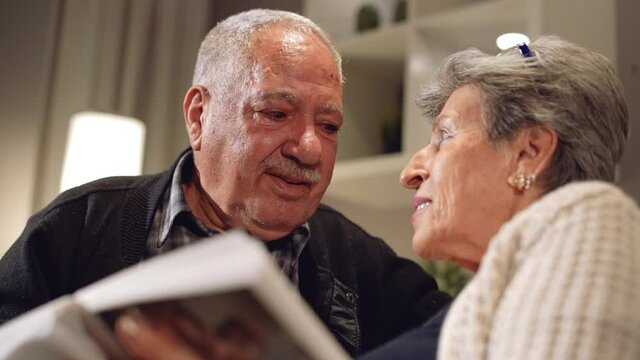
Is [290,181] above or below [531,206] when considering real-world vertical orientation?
below

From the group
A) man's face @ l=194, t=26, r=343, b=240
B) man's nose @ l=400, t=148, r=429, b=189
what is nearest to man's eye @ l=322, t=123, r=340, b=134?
man's face @ l=194, t=26, r=343, b=240

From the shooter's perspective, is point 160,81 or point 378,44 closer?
point 378,44

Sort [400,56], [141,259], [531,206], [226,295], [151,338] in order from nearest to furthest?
1. [226,295]
2. [151,338]
3. [531,206]
4. [141,259]
5. [400,56]

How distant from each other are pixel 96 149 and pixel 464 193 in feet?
5.08

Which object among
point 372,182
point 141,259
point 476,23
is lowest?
point 372,182

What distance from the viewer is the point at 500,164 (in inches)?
43.5

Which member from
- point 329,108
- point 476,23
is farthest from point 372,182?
point 329,108

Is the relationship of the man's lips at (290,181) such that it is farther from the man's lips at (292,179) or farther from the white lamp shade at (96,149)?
the white lamp shade at (96,149)

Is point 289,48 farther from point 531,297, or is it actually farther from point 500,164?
point 531,297

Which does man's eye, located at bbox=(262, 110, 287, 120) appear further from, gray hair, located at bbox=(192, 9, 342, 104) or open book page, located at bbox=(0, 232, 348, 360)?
open book page, located at bbox=(0, 232, 348, 360)

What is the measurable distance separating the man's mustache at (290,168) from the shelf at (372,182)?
848mm

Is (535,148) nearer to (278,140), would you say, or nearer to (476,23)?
(278,140)

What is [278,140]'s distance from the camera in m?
1.52

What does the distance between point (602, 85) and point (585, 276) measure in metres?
0.43
